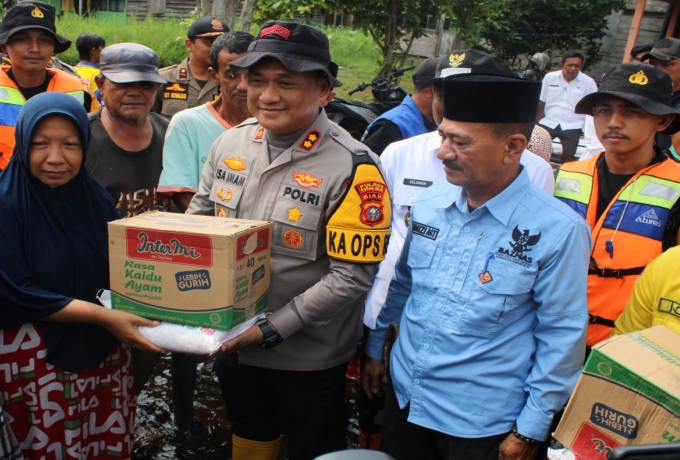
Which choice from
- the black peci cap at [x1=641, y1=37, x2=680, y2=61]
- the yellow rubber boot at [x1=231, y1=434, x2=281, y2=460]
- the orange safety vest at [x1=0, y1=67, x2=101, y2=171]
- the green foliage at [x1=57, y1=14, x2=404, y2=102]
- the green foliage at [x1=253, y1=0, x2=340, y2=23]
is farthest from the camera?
the green foliage at [x1=57, y1=14, x2=404, y2=102]

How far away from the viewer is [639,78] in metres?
2.56

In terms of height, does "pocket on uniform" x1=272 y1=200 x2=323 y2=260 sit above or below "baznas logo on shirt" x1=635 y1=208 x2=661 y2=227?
below

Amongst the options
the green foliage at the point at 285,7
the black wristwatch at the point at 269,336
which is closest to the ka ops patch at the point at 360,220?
the black wristwatch at the point at 269,336

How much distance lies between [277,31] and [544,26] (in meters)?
14.2

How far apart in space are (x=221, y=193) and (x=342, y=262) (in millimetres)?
646

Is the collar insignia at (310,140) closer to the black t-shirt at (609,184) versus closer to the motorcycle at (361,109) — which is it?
the black t-shirt at (609,184)

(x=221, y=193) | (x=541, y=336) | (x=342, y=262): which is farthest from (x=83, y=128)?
(x=541, y=336)

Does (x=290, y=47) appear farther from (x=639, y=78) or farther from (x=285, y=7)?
(x=285, y=7)

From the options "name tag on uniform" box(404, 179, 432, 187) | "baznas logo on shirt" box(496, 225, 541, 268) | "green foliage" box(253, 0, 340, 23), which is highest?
"green foliage" box(253, 0, 340, 23)

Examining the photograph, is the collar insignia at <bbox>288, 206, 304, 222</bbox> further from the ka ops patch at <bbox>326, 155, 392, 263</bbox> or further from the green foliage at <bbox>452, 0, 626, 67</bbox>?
the green foliage at <bbox>452, 0, 626, 67</bbox>

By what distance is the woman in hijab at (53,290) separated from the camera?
2215 millimetres

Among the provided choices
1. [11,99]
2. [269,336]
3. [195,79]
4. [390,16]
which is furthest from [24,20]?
[390,16]

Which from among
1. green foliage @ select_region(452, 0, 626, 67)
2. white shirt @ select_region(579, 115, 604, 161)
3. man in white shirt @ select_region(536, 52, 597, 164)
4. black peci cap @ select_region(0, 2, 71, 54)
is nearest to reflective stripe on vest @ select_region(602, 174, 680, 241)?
black peci cap @ select_region(0, 2, 71, 54)

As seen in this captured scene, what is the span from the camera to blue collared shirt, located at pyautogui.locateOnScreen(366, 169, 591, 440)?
191 centimetres
